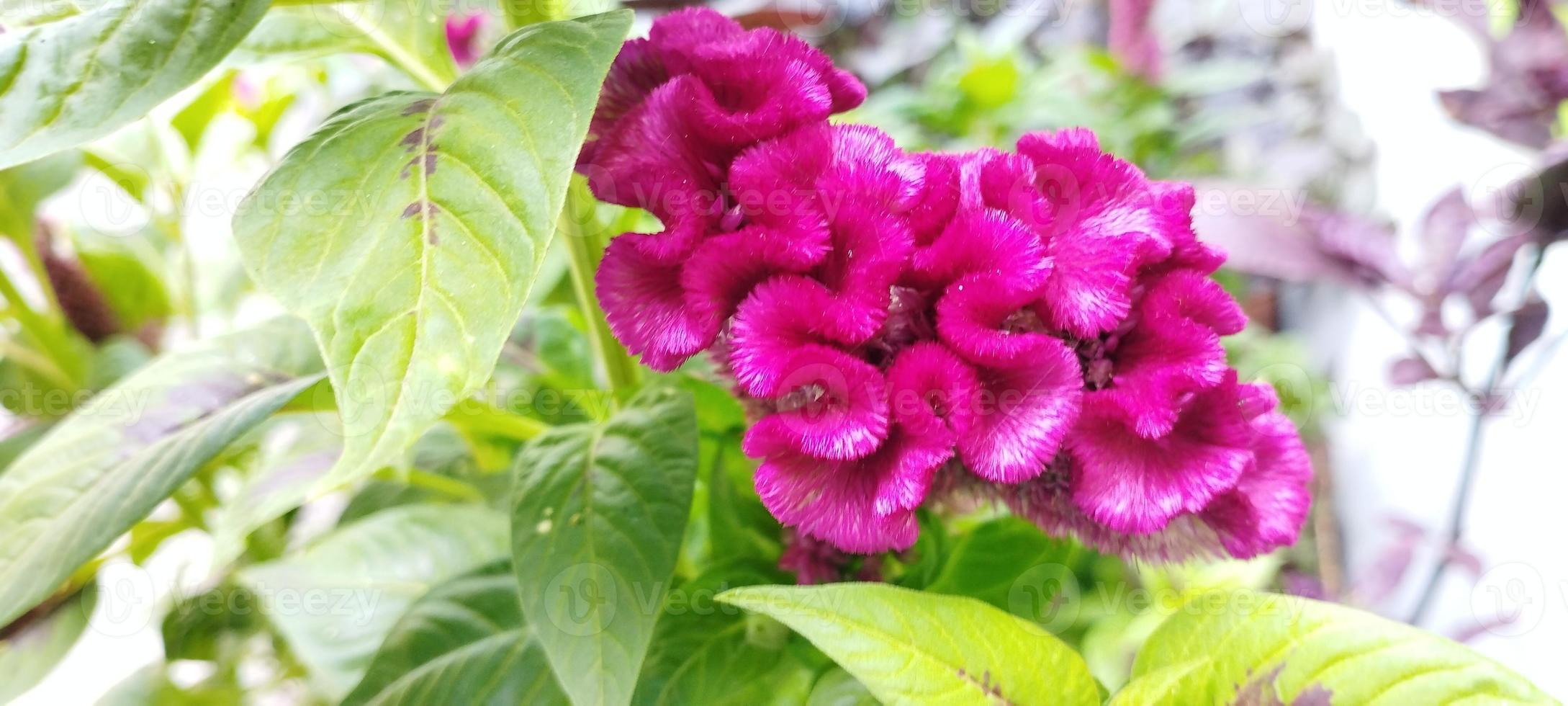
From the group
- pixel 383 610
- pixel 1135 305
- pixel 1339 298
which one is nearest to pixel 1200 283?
pixel 1135 305

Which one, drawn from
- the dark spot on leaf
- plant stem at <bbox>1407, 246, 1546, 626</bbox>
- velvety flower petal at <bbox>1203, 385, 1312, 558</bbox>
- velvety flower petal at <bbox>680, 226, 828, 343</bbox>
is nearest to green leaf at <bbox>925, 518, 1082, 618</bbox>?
velvety flower petal at <bbox>1203, 385, 1312, 558</bbox>

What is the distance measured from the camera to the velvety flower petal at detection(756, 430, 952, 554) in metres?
0.37

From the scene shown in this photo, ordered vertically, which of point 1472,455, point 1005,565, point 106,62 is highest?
point 106,62

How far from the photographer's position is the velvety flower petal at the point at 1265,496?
1.37 ft

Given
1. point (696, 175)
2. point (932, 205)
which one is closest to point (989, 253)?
point (932, 205)

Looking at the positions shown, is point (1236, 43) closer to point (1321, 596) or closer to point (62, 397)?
point (1321, 596)

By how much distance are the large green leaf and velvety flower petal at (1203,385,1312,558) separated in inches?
1.1

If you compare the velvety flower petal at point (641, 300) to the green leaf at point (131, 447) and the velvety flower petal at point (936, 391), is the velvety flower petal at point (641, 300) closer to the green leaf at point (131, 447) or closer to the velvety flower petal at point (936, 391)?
the velvety flower petal at point (936, 391)

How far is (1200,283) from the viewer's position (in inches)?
A: 16.1

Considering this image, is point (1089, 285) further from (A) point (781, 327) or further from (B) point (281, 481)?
(B) point (281, 481)

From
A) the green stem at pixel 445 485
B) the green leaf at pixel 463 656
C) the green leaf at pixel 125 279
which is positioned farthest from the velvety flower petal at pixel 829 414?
the green leaf at pixel 125 279

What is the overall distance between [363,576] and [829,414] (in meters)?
0.42

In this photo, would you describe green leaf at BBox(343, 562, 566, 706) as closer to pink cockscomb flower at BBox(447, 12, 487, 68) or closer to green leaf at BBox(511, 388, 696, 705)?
green leaf at BBox(511, 388, 696, 705)

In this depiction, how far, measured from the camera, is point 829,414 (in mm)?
381
